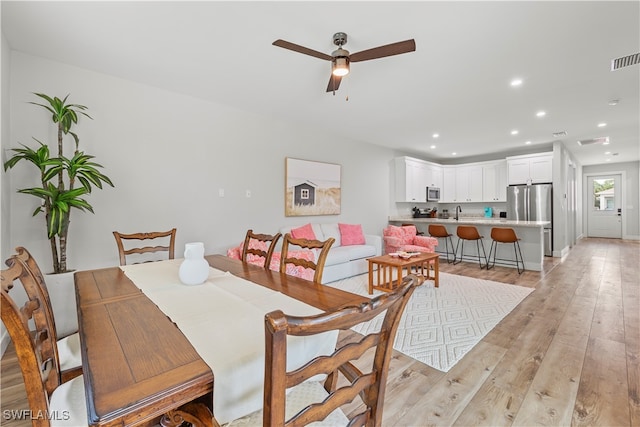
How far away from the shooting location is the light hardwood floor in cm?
160

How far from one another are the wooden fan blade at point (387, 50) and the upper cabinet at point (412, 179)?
4.75m

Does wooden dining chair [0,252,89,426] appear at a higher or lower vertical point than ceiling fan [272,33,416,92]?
lower

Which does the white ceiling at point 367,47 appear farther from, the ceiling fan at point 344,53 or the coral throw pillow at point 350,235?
the coral throw pillow at point 350,235

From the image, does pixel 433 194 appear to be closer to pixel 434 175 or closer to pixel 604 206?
pixel 434 175

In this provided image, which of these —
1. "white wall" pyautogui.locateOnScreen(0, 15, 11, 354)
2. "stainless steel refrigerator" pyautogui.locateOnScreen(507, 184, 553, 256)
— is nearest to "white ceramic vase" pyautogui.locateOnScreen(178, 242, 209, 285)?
"white wall" pyautogui.locateOnScreen(0, 15, 11, 354)

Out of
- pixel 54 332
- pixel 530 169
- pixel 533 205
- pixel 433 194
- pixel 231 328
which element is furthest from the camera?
pixel 433 194

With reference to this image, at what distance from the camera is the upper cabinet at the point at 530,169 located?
626 cm

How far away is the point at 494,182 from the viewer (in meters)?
7.17

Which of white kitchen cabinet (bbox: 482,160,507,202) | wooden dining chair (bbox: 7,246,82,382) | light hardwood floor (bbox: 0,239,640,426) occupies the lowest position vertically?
light hardwood floor (bbox: 0,239,640,426)

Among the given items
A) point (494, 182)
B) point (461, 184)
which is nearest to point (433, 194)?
point (461, 184)

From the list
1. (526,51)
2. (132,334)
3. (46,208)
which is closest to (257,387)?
(132,334)

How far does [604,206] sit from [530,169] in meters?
5.89

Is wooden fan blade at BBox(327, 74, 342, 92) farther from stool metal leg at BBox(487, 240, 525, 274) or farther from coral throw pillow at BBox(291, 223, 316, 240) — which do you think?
stool metal leg at BBox(487, 240, 525, 274)

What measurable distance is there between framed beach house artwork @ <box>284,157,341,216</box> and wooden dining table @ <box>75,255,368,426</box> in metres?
3.40
